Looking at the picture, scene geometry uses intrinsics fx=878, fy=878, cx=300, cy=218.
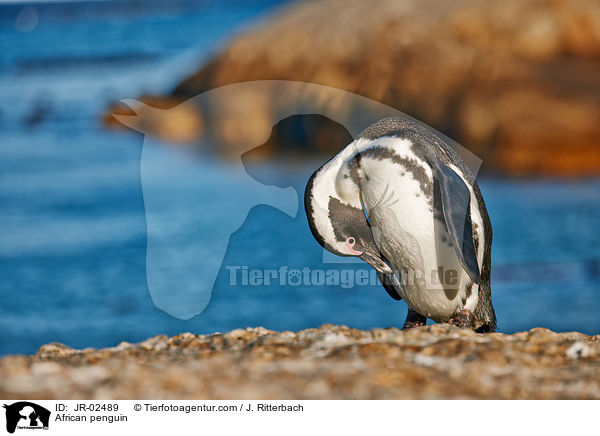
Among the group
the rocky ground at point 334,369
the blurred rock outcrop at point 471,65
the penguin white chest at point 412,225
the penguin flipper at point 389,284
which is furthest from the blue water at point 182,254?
the rocky ground at point 334,369

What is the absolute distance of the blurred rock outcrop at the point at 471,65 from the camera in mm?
10383

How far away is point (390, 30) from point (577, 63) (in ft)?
8.33

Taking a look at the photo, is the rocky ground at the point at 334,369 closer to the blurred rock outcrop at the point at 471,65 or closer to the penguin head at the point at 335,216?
the penguin head at the point at 335,216

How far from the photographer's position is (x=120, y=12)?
57344 millimetres

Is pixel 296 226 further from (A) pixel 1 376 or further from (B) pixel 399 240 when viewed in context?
(A) pixel 1 376

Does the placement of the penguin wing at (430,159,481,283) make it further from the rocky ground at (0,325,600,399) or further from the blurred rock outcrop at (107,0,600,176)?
the blurred rock outcrop at (107,0,600,176)

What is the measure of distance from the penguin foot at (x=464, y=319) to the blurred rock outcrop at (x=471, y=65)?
20.4 ft

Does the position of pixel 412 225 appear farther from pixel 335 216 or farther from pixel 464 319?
pixel 464 319

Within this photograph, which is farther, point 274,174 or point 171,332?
point 171,332

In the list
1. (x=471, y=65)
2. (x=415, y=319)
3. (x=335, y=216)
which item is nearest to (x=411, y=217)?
(x=335, y=216)

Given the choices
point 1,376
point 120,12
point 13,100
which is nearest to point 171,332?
point 1,376

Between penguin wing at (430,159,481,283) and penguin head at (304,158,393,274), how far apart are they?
319 mm

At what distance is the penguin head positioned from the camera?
126 inches
